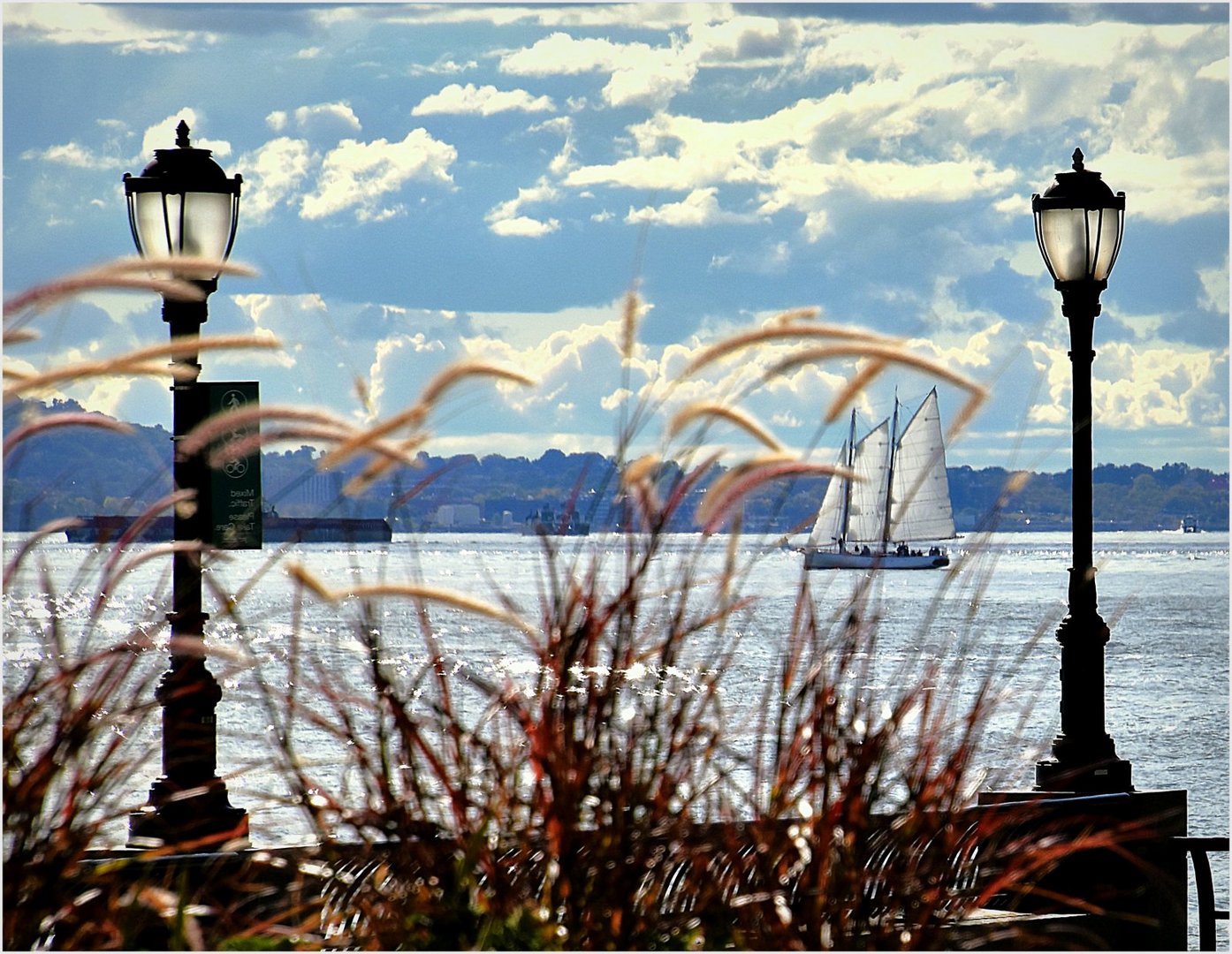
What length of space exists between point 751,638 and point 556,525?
6114cm

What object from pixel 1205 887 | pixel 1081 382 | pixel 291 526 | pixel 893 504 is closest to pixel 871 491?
pixel 893 504

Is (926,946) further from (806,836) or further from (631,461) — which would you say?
(631,461)

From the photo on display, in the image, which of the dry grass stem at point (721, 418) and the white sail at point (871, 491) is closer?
the dry grass stem at point (721, 418)

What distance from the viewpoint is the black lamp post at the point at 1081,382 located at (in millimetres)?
8617

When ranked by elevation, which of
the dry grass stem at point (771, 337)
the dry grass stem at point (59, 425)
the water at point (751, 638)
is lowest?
the water at point (751, 638)

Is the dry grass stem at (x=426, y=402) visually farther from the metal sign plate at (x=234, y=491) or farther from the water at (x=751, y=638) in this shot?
the metal sign plate at (x=234, y=491)

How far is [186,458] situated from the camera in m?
6.69

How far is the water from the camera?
13.8 ft

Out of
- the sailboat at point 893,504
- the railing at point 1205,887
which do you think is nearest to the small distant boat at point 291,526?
the railing at point 1205,887

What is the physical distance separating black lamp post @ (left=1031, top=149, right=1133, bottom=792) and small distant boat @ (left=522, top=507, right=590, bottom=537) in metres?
4.22

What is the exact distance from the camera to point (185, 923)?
139 inches

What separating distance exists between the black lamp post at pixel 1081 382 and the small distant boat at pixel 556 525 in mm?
4215

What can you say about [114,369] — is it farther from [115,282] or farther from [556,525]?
[556,525]

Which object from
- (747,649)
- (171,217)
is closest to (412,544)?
(171,217)
